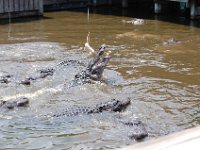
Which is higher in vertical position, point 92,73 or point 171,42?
point 171,42

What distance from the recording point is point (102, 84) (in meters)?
10.2

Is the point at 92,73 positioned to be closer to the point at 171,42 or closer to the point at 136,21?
the point at 171,42

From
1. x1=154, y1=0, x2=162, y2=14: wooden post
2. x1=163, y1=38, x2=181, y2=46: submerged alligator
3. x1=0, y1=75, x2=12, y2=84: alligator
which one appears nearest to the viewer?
x1=0, y1=75, x2=12, y2=84: alligator

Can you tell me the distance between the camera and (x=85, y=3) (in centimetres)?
2538

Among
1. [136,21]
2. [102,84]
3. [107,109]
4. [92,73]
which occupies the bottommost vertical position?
[107,109]

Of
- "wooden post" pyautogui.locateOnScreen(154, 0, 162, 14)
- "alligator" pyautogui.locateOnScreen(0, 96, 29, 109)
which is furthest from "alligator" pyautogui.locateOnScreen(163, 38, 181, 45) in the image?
"alligator" pyautogui.locateOnScreen(0, 96, 29, 109)

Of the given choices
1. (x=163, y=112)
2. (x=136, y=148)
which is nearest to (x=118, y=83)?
(x=163, y=112)

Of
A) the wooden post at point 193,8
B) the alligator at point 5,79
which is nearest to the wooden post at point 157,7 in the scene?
the wooden post at point 193,8

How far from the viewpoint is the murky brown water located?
7.35 metres

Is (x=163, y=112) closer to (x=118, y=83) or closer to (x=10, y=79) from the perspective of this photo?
(x=118, y=83)

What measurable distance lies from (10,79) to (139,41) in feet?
21.1

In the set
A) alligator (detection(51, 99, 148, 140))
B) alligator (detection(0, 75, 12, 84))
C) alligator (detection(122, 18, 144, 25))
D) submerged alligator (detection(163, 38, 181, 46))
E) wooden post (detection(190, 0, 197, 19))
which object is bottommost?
alligator (detection(51, 99, 148, 140))

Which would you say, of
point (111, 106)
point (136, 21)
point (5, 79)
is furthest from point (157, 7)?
point (111, 106)

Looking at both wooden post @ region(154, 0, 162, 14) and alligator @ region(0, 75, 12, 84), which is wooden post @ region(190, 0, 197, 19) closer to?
wooden post @ region(154, 0, 162, 14)
